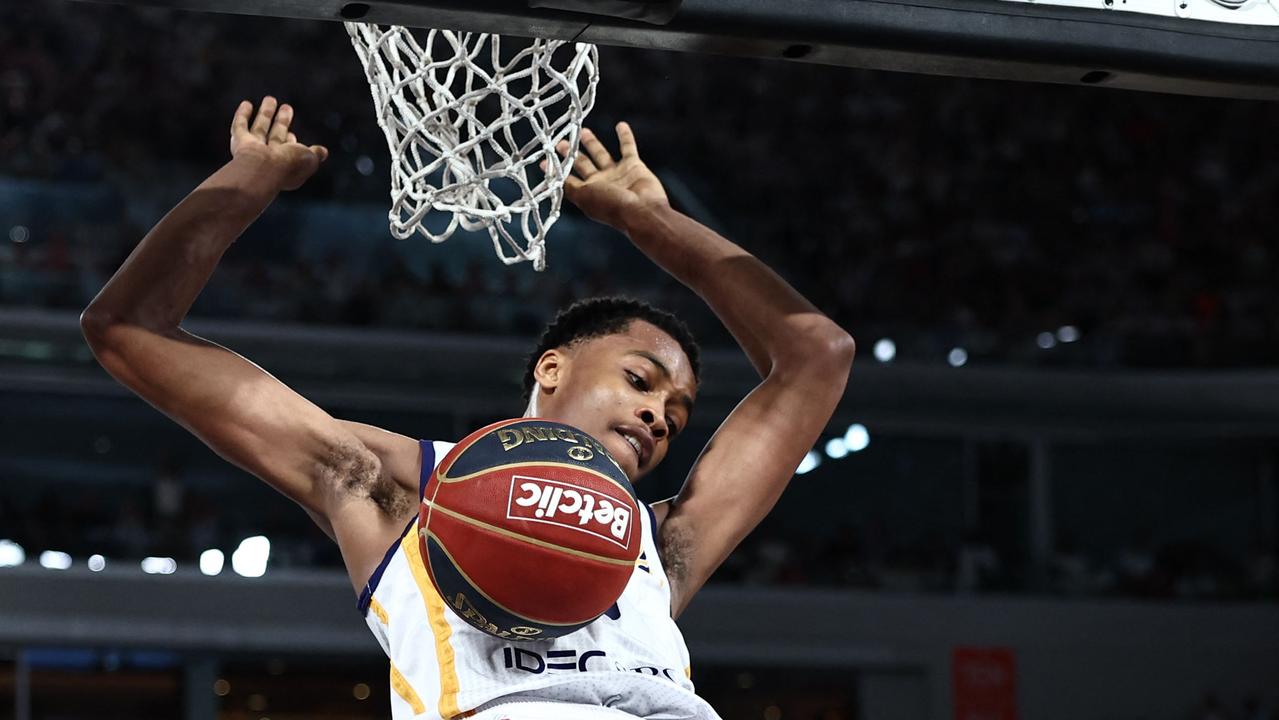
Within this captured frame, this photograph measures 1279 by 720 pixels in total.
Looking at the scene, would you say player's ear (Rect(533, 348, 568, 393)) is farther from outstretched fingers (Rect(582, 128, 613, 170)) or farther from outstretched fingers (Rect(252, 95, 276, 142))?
outstretched fingers (Rect(252, 95, 276, 142))

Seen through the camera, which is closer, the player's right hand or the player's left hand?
the player's right hand

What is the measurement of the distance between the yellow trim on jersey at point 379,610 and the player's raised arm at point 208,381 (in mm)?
73

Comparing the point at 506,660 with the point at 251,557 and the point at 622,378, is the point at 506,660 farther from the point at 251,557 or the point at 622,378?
the point at 251,557

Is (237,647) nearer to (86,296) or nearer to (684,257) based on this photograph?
(86,296)

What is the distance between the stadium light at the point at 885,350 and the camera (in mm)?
12211

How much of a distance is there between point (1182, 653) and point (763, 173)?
5106 millimetres

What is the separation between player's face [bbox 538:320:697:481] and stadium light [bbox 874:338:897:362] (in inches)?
377

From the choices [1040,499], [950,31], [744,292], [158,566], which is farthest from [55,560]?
[950,31]

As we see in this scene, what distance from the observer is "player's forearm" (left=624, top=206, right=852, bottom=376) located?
287 centimetres

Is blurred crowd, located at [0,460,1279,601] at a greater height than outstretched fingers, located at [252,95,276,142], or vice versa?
blurred crowd, located at [0,460,1279,601]

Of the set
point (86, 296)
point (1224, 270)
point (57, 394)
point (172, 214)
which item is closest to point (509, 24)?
point (172, 214)

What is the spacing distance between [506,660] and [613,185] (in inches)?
43.9

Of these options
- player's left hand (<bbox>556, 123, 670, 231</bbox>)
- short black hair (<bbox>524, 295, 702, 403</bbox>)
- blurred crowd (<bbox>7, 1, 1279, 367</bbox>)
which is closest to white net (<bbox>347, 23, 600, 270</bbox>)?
player's left hand (<bbox>556, 123, 670, 231</bbox>)

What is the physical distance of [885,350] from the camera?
12250 mm
